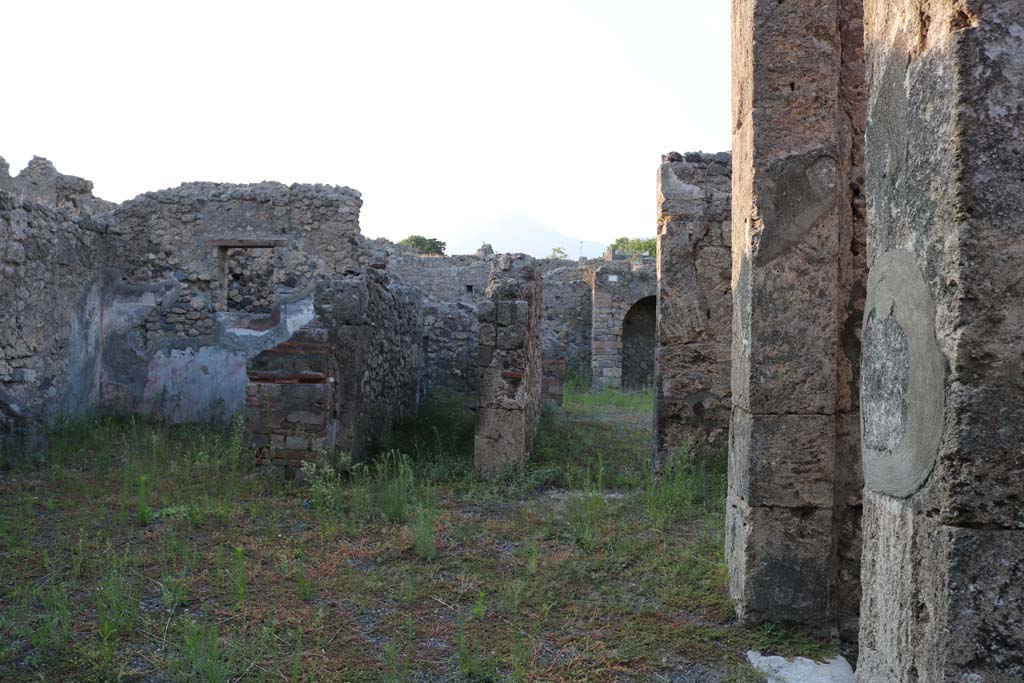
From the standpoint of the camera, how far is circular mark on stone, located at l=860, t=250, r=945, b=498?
1.50 m

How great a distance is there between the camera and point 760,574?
3398 millimetres

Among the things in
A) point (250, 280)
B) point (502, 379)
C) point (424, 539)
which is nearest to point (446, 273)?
point (250, 280)

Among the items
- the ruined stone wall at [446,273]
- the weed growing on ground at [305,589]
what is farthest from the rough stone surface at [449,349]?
the ruined stone wall at [446,273]

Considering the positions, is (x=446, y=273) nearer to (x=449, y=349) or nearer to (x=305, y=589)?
(x=449, y=349)

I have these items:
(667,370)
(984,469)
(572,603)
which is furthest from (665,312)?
(984,469)

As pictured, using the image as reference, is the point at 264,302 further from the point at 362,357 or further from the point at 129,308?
the point at 362,357

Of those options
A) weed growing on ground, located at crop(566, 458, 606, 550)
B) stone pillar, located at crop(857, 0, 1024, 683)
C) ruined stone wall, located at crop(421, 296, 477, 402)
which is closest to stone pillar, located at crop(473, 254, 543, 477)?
weed growing on ground, located at crop(566, 458, 606, 550)

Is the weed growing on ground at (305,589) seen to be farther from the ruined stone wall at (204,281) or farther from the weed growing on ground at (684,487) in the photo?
the ruined stone wall at (204,281)

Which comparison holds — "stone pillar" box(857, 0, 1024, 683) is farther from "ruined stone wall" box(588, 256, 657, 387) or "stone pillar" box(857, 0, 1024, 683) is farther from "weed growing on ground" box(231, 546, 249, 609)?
"ruined stone wall" box(588, 256, 657, 387)

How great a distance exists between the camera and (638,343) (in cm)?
1733

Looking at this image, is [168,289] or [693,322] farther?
[168,289]

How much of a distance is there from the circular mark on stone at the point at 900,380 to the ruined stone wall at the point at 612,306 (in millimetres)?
14406

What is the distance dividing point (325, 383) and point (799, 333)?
164 inches

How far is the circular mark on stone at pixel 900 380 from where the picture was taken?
4.94 feet
